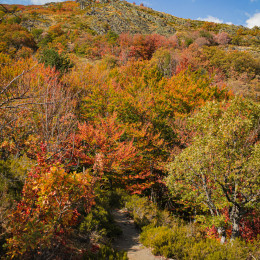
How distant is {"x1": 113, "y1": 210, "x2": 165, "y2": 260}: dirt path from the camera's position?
24.0ft

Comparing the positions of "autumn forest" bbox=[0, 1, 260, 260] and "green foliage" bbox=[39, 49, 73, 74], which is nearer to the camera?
"autumn forest" bbox=[0, 1, 260, 260]

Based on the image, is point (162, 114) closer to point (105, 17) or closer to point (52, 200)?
point (52, 200)

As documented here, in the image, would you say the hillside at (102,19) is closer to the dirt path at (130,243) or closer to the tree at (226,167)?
the tree at (226,167)

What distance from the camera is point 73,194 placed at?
4.45 metres

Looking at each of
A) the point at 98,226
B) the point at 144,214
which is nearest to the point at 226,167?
the point at 144,214

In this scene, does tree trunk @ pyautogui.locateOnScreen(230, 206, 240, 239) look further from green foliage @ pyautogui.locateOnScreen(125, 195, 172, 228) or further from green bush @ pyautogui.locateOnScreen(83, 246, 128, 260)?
green bush @ pyautogui.locateOnScreen(83, 246, 128, 260)

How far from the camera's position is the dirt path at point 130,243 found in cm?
733

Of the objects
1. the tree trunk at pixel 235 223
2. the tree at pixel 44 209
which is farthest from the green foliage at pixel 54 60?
the tree trunk at pixel 235 223

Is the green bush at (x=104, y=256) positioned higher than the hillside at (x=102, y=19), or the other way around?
the hillside at (x=102, y=19)

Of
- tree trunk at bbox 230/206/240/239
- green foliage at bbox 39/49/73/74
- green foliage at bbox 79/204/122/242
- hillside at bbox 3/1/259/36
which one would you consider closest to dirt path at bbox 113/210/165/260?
green foliage at bbox 79/204/122/242

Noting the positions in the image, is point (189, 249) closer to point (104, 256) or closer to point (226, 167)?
point (104, 256)

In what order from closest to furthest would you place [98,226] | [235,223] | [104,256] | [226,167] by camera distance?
[104,256] < [98,226] < [226,167] < [235,223]

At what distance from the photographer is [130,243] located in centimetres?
848

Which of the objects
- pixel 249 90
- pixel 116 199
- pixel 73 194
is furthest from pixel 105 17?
pixel 73 194
